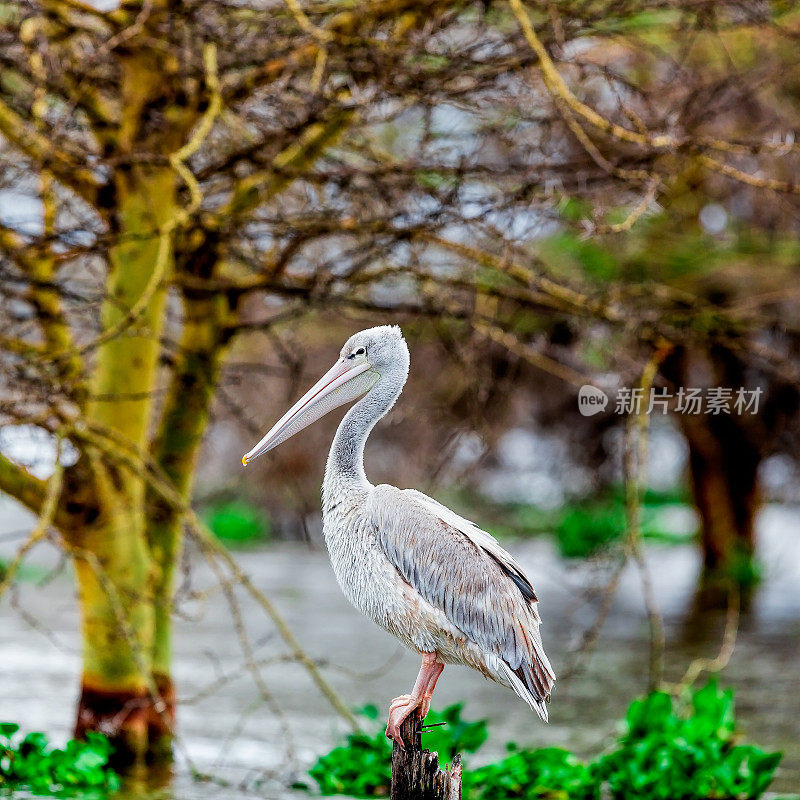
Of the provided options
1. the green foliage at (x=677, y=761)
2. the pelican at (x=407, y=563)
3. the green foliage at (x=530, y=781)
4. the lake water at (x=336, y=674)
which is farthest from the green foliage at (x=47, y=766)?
the pelican at (x=407, y=563)

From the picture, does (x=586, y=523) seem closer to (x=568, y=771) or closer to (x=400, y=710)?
(x=568, y=771)

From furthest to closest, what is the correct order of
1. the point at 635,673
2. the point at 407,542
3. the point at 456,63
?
the point at 635,673 < the point at 456,63 < the point at 407,542

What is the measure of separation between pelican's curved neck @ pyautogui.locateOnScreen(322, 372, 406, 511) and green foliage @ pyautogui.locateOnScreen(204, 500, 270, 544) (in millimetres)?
21807

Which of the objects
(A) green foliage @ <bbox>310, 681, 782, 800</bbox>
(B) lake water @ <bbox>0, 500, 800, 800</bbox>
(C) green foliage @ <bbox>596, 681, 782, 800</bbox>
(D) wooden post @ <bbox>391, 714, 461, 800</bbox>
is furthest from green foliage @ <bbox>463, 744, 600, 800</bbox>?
(D) wooden post @ <bbox>391, 714, 461, 800</bbox>

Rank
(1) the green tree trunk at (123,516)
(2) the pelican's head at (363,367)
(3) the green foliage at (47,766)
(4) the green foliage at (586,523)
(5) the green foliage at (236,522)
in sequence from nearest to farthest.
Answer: (2) the pelican's head at (363,367) → (3) the green foliage at (47,766) → (1) the green tree trunk at (123,516) → (4) the green foliage at (586,523) → (5) the green foliage at (236,522)

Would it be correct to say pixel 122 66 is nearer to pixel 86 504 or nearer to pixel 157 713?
pixel 86 504

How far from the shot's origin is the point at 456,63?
6141mm

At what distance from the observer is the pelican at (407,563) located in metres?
3.71

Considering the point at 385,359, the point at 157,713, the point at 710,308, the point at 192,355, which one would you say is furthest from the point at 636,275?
the point at 385,359

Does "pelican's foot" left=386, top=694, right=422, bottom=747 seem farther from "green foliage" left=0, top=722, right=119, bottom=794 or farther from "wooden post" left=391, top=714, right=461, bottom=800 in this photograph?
"green foliage" left=0, top=722, right=119, bottom=794

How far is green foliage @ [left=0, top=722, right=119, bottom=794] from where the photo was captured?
19.1 ft

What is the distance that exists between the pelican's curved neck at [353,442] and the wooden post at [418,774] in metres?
0.80

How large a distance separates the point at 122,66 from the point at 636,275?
8.35 m

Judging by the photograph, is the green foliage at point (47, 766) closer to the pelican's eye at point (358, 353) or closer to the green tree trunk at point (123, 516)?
the green tree trunk at point (123, 516)
